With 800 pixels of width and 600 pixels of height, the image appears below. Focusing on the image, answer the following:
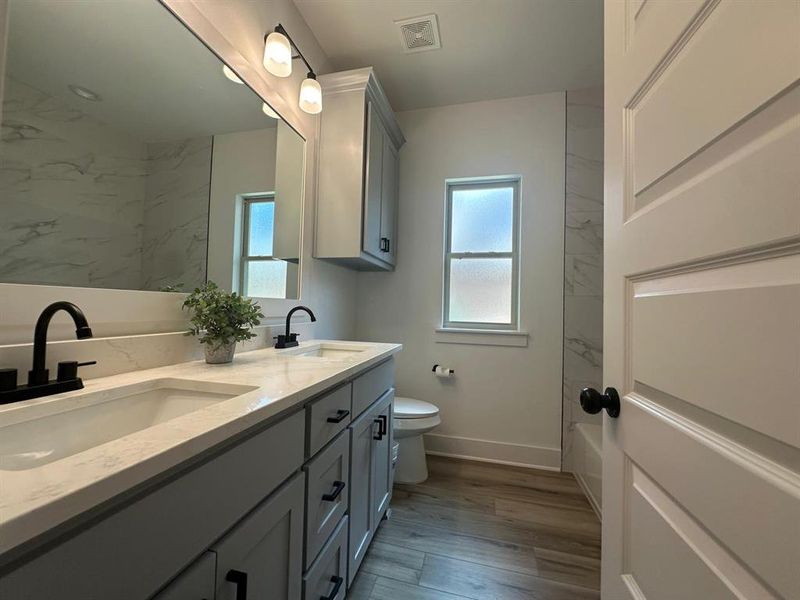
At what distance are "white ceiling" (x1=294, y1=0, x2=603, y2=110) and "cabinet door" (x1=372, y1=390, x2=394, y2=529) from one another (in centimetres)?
200

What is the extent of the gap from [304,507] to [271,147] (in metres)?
1.45

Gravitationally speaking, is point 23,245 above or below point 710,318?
above

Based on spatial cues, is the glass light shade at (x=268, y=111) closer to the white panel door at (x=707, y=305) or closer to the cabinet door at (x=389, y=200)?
the cabinet door at (x=389, y=200)

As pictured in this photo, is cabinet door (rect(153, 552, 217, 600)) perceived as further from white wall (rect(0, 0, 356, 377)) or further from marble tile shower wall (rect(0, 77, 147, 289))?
marble tile shower wall (rect(0, 77, 147, 289))

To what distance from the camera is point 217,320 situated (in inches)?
40.1

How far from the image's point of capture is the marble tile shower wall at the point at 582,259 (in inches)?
84.5

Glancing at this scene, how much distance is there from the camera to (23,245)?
0.70 metres

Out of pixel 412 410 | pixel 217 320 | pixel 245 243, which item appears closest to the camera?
pixel 217 320

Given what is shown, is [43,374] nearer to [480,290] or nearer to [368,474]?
[368,474]

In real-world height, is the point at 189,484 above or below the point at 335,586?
above

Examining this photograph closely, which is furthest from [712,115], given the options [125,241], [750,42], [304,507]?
[125,241]

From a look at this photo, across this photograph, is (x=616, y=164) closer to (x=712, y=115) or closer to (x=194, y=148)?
(x=712, y=115)

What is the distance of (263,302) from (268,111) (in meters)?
0.88

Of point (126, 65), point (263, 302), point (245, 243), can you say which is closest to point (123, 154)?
point (126, 65)
